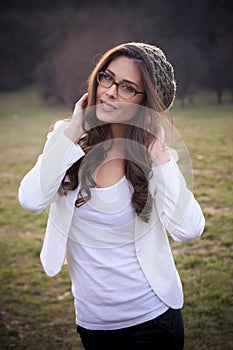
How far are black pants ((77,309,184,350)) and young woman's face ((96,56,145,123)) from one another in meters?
0.75

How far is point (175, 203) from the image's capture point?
1445 mm

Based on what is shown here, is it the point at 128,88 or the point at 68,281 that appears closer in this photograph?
the point at 128,88

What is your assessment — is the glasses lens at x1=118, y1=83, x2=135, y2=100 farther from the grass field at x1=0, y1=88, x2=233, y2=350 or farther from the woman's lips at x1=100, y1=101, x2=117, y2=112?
the grass field at x1=0, y1=88, x2=233, y2=350

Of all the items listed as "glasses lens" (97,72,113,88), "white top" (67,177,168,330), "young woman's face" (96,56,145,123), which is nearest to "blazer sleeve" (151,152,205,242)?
"white top" (67,177,168,330)

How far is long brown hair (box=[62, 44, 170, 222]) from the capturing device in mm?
1479

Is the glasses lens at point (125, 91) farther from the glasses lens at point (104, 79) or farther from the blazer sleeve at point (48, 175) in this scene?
the blazer sleeve at point (48, 175)

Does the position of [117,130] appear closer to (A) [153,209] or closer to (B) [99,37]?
(A) [153,209]

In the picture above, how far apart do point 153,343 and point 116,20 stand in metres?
26.8

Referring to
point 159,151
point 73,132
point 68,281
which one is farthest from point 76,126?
point 68,281

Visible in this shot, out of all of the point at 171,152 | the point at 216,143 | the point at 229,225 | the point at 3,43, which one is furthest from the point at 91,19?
the point at 171,152

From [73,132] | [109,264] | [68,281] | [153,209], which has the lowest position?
[68,281]

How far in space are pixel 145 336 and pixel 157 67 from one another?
0.96m

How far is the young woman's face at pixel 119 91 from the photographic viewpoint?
1476 mm

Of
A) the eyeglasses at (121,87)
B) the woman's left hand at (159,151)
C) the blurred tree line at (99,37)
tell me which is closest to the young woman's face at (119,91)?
the eyeglasses at (121,87)
